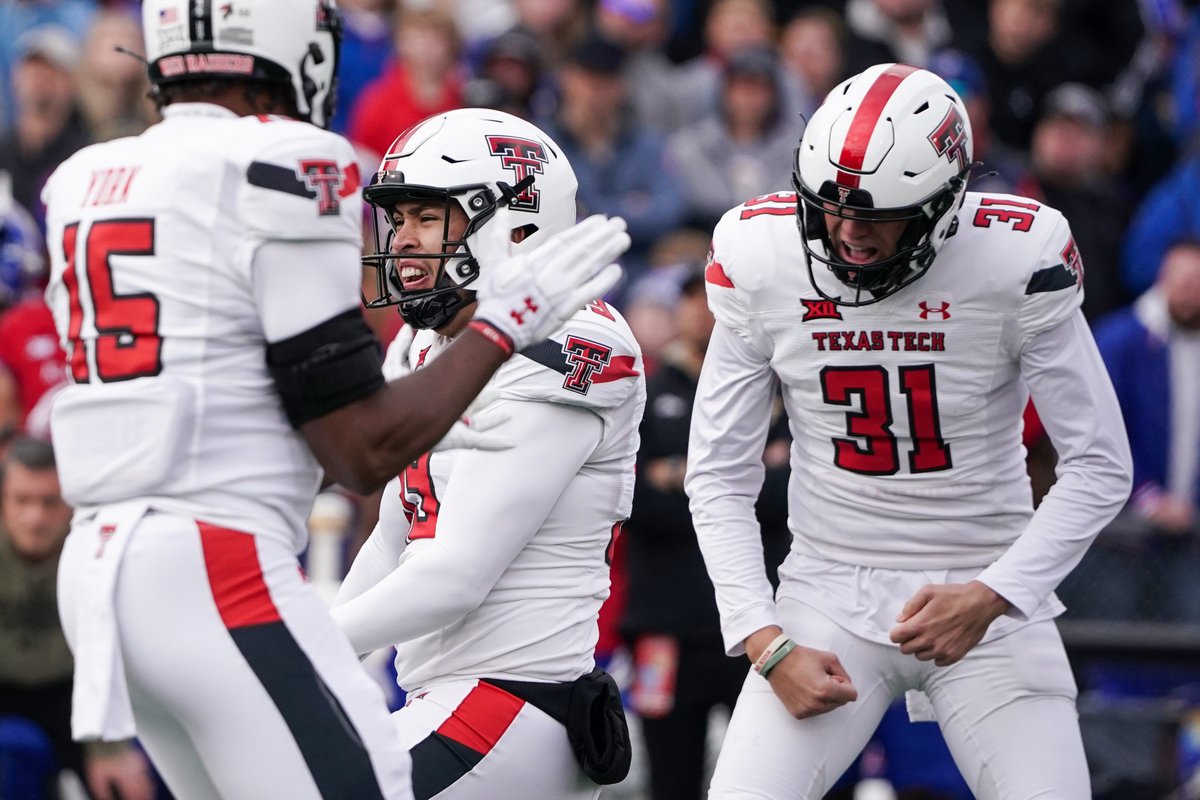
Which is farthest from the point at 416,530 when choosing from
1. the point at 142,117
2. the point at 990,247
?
the point at 142,117

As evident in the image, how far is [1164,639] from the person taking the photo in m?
7.09

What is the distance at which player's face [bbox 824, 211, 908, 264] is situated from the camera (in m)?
4.12

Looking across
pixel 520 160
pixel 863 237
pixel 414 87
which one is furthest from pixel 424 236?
pixel 414 87

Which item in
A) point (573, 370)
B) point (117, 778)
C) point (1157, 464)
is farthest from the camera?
point (1157, 464)

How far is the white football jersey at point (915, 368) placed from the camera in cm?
416

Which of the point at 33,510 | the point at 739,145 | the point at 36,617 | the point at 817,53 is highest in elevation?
the point at 817,53

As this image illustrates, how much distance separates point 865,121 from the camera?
4148 mm

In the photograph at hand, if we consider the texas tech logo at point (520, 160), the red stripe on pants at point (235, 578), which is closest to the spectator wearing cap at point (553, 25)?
the texas tech logo at point (520, 160)

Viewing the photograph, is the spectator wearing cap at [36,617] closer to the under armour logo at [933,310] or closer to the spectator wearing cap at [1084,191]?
the under armour logo at [933,310]

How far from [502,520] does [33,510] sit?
3.68 meters

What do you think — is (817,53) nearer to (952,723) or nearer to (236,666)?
(952,723)

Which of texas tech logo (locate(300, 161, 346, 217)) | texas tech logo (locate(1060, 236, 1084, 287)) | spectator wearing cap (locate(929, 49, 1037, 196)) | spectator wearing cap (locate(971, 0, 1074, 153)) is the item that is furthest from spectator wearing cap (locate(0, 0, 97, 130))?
texas tech logo (locate(300, 161, 346, 217))

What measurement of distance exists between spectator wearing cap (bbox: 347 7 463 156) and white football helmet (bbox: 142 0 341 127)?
567 cm

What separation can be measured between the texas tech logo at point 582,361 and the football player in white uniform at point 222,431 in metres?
0.65
